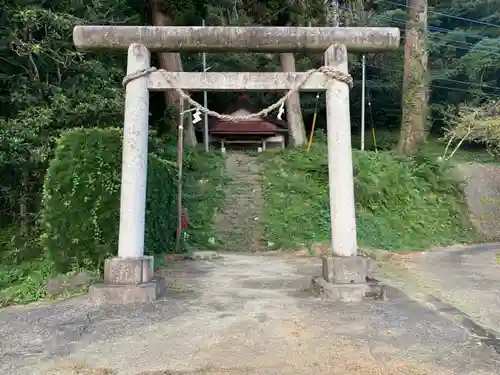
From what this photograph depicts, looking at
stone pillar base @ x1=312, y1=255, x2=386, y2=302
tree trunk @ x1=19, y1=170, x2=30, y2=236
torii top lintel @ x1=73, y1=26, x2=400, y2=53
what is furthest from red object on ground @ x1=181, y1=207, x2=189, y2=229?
stone pillar base @ x1=312, y1=255, x2=386, y2=302

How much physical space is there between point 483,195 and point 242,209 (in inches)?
334

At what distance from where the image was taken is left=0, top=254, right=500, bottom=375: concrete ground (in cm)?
387

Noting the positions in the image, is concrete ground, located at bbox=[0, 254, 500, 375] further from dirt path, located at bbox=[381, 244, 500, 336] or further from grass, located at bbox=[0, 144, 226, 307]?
grass, located at bbox=[0, 144, 226, 307]

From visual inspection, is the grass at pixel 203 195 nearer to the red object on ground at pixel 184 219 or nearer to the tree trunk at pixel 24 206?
the red object on ground at pixel 184 219

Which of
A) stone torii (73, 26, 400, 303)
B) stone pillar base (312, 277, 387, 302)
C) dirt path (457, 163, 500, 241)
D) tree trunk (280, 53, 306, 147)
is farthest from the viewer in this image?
tree trunk (280, 53, 306, 147)

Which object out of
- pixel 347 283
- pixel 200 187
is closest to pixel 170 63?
pixel 200 187

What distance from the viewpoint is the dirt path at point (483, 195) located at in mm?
16531

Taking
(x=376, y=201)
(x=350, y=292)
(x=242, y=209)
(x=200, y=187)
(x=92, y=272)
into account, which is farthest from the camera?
(x=200, y=187)

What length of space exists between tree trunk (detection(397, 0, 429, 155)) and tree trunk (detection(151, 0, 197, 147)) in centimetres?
782

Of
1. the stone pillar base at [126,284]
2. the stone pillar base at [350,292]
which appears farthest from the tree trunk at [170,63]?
the stone pillar base at [350,292]

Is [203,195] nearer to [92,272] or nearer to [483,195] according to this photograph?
[92,272]

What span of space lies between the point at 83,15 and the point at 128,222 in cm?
674

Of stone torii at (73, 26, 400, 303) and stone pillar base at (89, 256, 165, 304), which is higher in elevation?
stone torii at (73, 26, 400, 303)

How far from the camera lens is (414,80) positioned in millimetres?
18688
